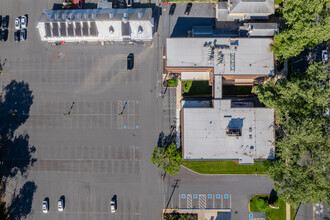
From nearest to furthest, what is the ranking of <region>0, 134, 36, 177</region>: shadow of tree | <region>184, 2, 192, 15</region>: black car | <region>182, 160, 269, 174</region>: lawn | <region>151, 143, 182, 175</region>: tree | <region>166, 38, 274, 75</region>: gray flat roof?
<region>166, 38, 274, 75</region>: gray flat roof < <region>151, 143, 182, 175</region>: tree < <region>182, 160, 269, 174</region>: lawn < <region>0, 134, 36, 177</region>: shadow of tree < <region>184, 2, 192, 15</region>: black car

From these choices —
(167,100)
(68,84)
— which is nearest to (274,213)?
(167,100)

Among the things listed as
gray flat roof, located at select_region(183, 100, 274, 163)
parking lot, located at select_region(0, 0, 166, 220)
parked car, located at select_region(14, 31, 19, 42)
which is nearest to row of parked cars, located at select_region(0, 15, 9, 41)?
parking lot, located at select_region(0, 0, 166, 220)

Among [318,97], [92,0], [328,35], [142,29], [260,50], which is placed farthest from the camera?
[92,0]

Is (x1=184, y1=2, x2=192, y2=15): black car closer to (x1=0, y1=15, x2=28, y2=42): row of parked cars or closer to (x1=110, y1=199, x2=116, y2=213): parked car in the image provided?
(x1=0, y1=15, x2=28, y2=42): row of parked cars

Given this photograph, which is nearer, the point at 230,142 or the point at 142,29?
the point at 230,142

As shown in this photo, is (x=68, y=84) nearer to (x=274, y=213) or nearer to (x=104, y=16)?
(x=104, y=16)

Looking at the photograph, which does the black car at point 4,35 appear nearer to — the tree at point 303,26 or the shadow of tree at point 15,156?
the shadow of tree at point 15,156

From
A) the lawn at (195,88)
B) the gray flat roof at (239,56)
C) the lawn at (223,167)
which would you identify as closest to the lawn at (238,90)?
the lawn at (195,88)
